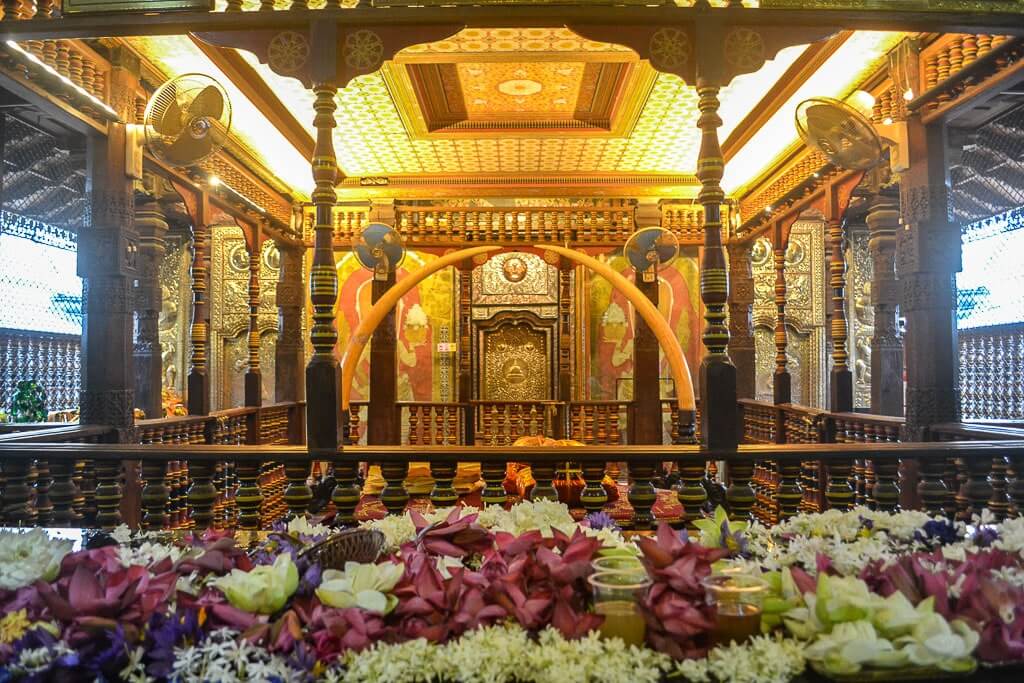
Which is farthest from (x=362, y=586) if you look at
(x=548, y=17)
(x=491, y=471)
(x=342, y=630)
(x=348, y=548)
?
(x=548, y=17)

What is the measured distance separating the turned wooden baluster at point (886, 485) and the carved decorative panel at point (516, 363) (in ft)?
29.1

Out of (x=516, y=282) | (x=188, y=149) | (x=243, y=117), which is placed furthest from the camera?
(x=516, y=282)

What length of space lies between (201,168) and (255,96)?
1031 millimetres

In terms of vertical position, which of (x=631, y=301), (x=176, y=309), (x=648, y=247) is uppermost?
(x=648, y=247)

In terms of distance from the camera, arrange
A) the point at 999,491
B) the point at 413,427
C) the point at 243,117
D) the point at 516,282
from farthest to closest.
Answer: the point at 516,282, the point at 413,427, the point at 243,117, the point at 999,491

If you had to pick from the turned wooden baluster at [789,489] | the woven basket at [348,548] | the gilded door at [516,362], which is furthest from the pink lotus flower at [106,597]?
the gilded door at [516,362]

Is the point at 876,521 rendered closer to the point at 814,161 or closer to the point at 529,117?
the point at 814,161

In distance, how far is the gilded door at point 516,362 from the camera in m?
12.3

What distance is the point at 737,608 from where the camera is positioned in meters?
1.40

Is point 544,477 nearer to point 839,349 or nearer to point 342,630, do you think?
point 342,630

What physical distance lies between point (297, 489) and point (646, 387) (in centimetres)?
614

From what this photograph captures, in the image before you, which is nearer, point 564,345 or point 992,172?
point 992,172

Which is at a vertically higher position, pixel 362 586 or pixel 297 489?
pixel 362 586

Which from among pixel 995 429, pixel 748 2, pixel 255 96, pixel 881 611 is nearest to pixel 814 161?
pixel 748 2
